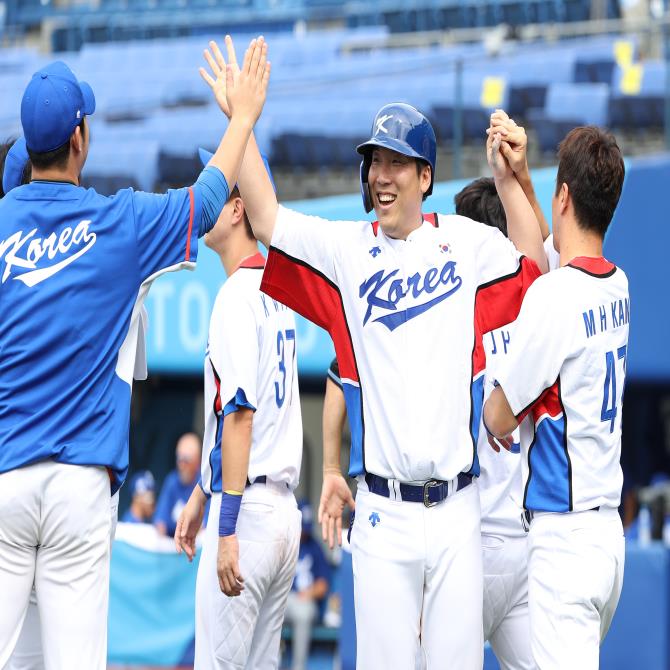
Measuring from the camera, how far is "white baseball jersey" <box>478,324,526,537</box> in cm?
403

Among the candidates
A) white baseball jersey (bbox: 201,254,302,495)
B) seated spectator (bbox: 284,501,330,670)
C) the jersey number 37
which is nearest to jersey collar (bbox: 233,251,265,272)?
white baseball jersey (bbox: 201,254,302,495)

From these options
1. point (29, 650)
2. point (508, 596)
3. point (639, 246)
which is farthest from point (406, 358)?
point (639, 246)

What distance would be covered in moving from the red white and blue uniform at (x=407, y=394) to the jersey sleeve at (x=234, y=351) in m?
0.59

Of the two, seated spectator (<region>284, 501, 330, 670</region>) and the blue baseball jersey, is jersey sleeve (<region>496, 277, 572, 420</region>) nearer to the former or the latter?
the blue baseball jersey

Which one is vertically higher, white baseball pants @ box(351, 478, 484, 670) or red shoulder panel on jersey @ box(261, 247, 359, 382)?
red shoulder panel on jersey @ box(261, 247, 359, 382)

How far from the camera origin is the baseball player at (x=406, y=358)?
3449 mm

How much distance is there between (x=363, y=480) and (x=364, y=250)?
2.19ft

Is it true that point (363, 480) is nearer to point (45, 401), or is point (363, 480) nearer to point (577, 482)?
point (577, 482)

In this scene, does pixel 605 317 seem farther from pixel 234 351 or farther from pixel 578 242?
pixel 234 351

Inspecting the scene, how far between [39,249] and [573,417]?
1.51 metres

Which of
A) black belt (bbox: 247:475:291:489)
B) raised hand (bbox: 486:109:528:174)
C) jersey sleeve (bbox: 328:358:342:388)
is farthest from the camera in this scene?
jersey sleeve (bbox: 328:358:342:388)

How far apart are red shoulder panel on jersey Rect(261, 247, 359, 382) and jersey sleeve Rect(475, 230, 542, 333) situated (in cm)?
41

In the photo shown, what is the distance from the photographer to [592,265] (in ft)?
11.5

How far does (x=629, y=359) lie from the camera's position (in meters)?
8.07
